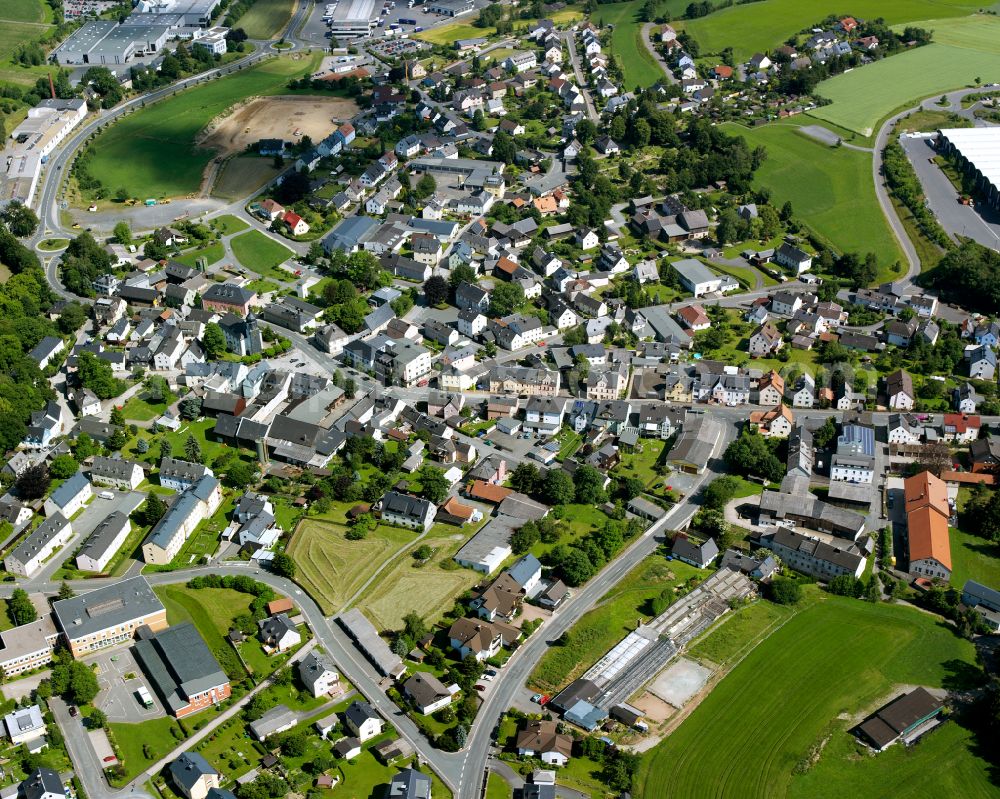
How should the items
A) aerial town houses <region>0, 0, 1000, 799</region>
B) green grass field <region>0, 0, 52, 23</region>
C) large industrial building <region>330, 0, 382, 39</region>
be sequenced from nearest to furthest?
aerial town houses <region>0, 0, 1000, 799</region>
large industrial building <region>330, 0, 382, 39</region>
green grass field <region>0, 0, 52, 23</region>

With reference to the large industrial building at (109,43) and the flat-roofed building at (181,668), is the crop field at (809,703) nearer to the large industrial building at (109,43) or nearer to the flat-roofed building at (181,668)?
the flat-roofed building at (181,668)

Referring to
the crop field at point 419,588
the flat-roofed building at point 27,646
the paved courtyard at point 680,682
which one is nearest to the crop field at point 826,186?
the paved courtyard at point 680,682

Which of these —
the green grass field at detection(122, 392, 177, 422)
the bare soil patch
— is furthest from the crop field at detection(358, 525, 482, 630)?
the bare soil patch

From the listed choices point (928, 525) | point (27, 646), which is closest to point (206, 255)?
point (27, 646)

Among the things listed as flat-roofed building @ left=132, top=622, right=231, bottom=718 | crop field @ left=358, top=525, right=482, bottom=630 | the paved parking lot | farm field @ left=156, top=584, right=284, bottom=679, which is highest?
flat-roofed building @ left=132, top=622, right=231, bottom=718

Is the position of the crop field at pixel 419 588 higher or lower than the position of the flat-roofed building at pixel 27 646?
lower

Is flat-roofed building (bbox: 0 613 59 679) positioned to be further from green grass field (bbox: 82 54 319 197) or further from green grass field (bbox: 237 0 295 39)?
green grass field (bbox: 237 0 295 39)

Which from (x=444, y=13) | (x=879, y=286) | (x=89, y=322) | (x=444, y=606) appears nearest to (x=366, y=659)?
(x=444, y=606)
